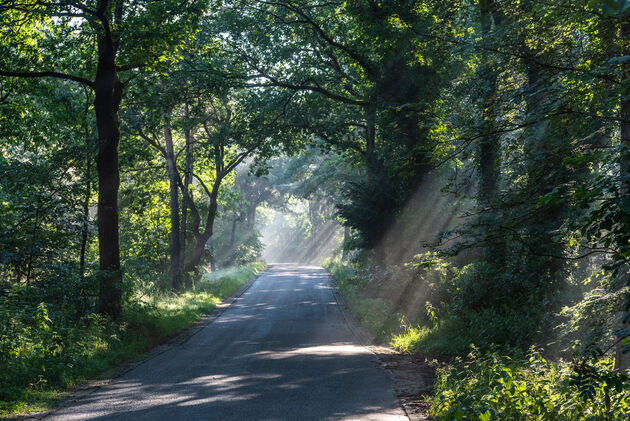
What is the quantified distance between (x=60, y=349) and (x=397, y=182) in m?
14.4

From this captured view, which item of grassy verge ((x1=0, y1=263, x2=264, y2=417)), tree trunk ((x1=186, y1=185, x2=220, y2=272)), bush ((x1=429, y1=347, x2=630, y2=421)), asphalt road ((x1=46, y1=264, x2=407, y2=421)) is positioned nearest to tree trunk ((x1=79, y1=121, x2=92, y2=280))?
grassy verge ((x1=0, y1=263, x2=264, y2=417))

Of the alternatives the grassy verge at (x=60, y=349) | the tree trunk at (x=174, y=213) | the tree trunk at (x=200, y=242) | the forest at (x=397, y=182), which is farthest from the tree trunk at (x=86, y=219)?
the tree trunk at (x=200, y=242)

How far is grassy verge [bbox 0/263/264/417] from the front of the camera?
27.1ft

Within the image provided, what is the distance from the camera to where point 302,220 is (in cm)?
10394

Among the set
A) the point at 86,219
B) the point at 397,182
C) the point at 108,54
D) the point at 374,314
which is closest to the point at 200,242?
the point at 397,182

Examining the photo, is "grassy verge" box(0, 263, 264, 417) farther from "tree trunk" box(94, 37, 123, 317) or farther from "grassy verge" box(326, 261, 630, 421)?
"grassy verge" box(326, 261, 630, 421)

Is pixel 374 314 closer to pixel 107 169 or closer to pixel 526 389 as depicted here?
pixel 107 169

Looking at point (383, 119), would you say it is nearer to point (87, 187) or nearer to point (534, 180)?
point (87, 187)

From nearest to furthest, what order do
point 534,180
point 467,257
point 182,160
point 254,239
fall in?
point 534,180 → point 467,257 → point 182,160 → point 254,239

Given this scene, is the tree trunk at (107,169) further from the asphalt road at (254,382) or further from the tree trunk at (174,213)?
the tree trunk at (174,213)

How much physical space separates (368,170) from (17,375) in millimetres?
16919

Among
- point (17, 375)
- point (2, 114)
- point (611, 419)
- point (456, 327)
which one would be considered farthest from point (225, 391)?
point (2, 114)

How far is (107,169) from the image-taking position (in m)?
14.3

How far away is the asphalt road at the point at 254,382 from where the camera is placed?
7324mm
